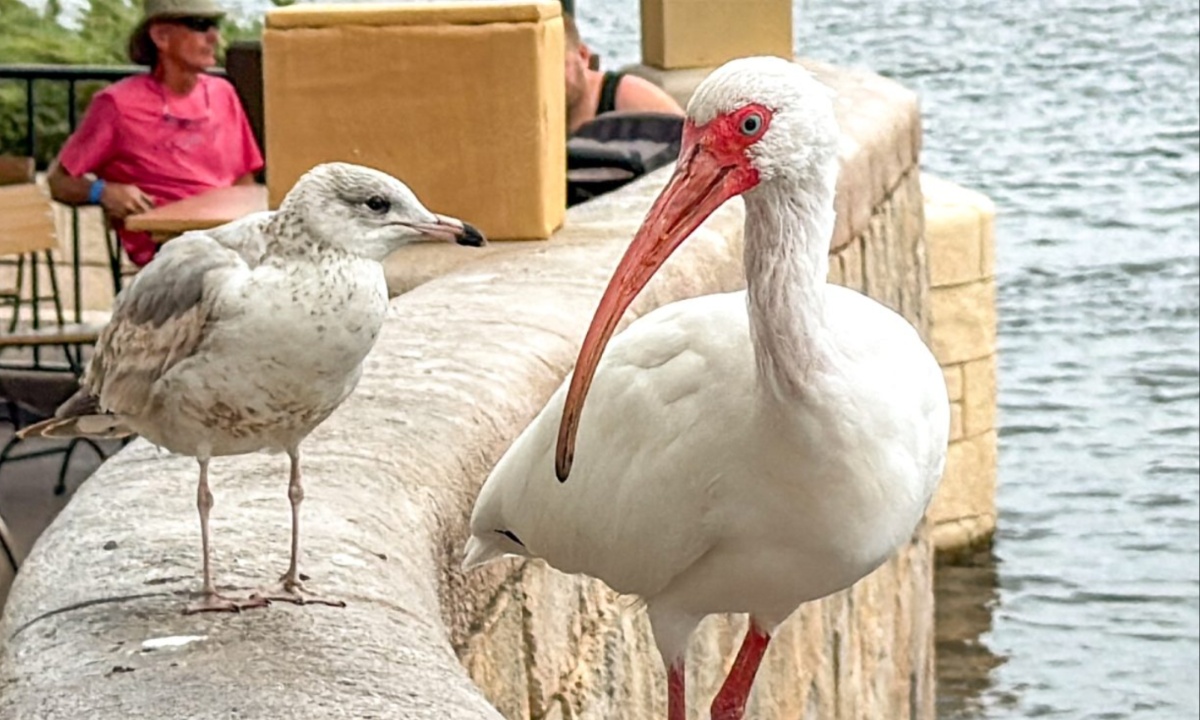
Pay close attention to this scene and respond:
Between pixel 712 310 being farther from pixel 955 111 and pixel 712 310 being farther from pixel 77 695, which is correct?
pixel 955 111

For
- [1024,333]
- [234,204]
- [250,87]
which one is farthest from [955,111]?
[234,204]

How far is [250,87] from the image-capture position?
9406 millimetres

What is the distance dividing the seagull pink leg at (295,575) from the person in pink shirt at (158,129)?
4.41 metres

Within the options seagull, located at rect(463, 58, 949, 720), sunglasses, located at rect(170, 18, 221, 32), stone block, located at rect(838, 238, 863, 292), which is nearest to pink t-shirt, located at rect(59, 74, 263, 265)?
sunglasses, located at rect(170, 18, 221, 32)

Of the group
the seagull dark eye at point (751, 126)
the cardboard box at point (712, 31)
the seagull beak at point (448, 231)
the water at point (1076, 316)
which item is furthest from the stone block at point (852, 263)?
the water at point (1076, 316)

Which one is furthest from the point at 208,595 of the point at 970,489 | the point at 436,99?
the point at 970,489

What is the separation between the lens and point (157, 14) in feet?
25.8

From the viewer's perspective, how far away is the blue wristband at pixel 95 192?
7758 mm

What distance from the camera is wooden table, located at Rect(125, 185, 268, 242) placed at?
23.5 ft

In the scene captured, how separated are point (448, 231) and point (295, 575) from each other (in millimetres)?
548

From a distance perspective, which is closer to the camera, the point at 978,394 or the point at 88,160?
the point at 88,160

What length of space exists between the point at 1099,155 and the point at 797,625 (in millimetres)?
17778

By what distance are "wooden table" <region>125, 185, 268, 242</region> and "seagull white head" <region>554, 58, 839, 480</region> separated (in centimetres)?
356

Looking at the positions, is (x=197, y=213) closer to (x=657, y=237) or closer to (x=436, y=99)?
(x=436, y=99)
